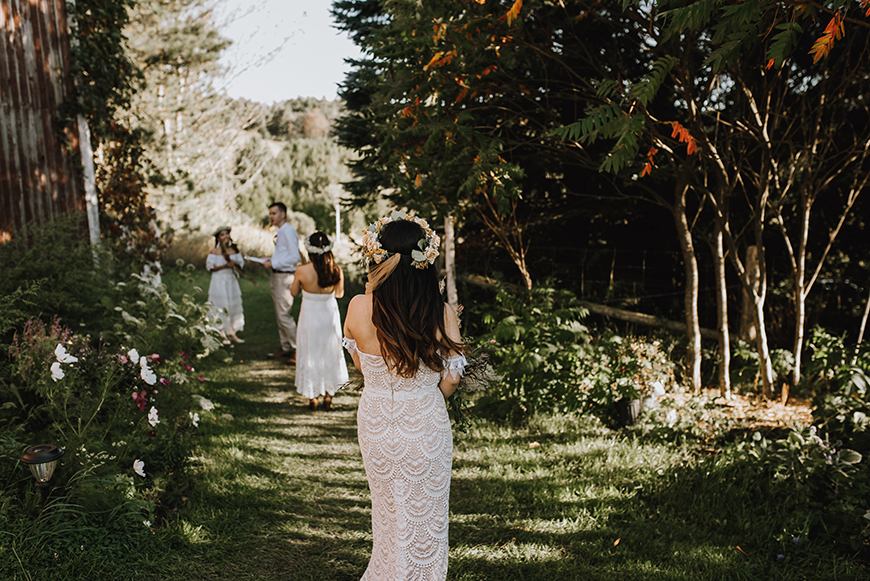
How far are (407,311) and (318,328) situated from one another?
12.8 ft

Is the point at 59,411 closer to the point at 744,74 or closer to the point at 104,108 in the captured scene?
the point at 104,108

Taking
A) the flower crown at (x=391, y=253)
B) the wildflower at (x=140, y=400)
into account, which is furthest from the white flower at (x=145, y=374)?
the flower crown at (x=391, y=253)

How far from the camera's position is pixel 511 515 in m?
3.98

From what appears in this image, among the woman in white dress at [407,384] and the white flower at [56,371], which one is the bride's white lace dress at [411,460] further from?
the white flower at [56,371]

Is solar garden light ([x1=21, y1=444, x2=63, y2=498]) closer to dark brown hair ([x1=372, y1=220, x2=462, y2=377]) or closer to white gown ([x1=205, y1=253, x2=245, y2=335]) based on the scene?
dark brown hair ([x1=372, y1=220, x2=462, y2=377])

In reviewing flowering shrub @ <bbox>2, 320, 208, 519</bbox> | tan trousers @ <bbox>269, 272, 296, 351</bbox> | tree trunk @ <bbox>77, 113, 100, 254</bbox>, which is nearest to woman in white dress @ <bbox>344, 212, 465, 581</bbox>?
flowering shrub @ <bbox>2, 320, 208, 519</bbox>

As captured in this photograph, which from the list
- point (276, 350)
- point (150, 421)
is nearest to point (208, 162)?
point (276, 350)

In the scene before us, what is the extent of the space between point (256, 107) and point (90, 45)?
18403 mm

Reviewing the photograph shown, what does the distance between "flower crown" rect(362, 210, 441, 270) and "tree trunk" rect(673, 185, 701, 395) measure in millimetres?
4093

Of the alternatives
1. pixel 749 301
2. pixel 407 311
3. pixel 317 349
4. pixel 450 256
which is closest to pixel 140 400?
pixel 317 349

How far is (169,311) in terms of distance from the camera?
5.88m

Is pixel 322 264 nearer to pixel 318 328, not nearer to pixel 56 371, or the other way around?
pixel 318 328

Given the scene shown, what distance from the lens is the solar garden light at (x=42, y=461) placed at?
2.97 metres

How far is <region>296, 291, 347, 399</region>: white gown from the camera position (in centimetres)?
633
